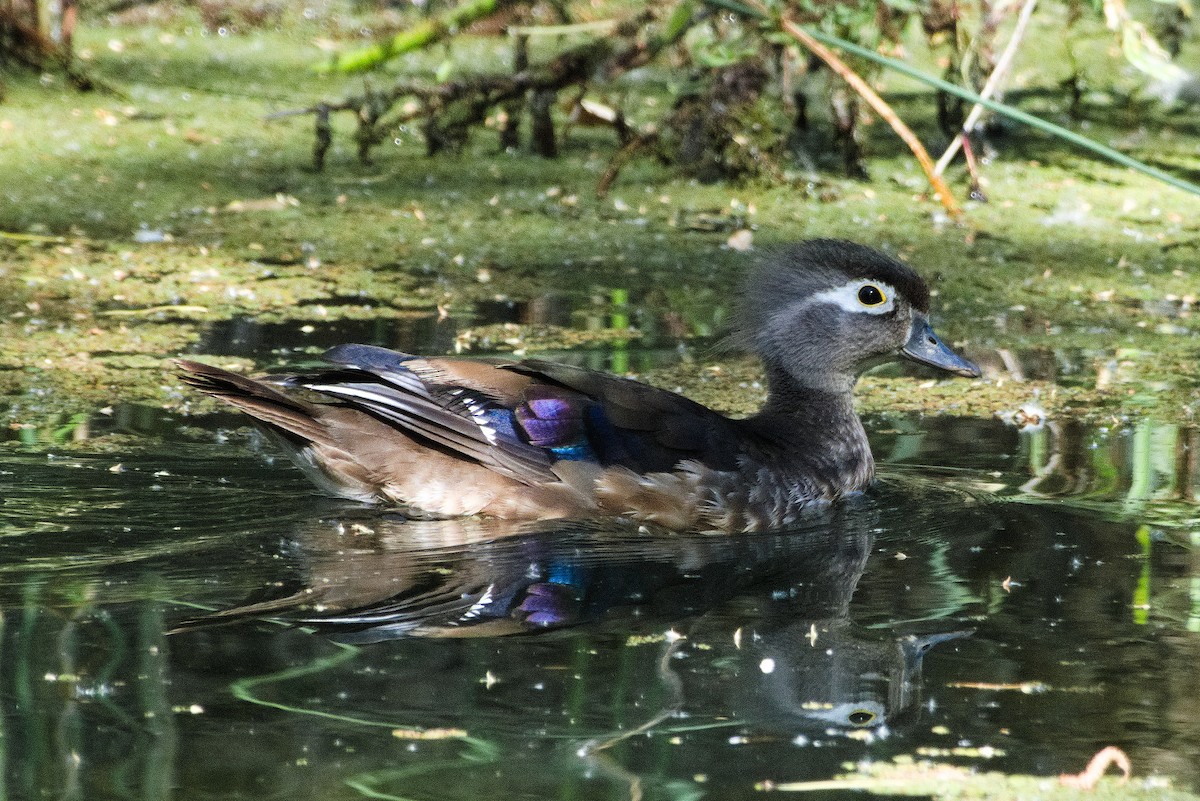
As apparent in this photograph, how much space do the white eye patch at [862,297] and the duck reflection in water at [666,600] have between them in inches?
31.9

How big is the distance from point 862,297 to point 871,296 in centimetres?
3

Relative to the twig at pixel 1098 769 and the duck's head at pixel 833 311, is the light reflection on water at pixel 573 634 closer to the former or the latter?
the twig at pixel 1098 769

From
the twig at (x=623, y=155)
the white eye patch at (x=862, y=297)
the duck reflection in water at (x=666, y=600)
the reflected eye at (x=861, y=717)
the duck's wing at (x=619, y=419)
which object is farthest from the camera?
the twig at (x=623, y=155)

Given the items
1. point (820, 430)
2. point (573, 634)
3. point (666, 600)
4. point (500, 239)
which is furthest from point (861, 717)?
point (500, 239)

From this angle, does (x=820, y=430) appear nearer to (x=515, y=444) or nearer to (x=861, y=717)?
(x=515, y=444)

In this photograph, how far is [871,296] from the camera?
6.28 m

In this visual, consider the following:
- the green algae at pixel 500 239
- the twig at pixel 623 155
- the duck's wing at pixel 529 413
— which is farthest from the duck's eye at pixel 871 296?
the twig at pixel 623 155

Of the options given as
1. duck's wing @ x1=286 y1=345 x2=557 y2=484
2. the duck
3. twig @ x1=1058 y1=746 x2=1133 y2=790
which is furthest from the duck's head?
twig @ x1=1058 y1=746 x2=1133 y2=790

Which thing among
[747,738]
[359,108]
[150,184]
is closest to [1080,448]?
[747,738]

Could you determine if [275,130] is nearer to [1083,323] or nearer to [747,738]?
[1083,323]

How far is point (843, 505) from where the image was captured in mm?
5926

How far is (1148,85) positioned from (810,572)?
809cm

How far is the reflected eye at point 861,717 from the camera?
387cm

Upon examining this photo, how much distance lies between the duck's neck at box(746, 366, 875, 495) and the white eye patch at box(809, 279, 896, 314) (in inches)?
10.2
